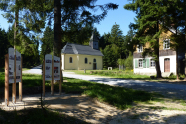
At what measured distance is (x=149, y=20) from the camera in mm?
16594

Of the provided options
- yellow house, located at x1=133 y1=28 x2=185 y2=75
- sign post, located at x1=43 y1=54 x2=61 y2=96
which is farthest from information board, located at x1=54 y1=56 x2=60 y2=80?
yellow house, located at x1=133 y1=28 x2=185 y2=75

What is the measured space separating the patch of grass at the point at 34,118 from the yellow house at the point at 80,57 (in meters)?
35.2

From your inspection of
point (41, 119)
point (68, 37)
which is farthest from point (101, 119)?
point (68, 37)

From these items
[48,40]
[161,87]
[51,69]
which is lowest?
[161,87]

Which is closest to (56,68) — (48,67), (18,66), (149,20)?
(48,67)

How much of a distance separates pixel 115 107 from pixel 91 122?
5.63ft

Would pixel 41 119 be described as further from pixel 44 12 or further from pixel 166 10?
pixel 166 10

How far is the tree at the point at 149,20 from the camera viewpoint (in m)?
15.3

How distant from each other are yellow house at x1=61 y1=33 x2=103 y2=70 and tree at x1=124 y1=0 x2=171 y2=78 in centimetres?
2518

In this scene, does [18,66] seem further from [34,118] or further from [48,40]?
[48,40]

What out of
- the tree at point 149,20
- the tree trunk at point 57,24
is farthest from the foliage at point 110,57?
the tree trunk at point 57,24

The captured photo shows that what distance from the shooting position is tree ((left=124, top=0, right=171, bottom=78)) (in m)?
Answer: 15.3

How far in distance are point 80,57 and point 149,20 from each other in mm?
27420

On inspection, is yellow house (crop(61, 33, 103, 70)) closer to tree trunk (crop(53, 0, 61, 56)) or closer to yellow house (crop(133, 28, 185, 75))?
yellow house (crop(133, 28, 185, 75))
